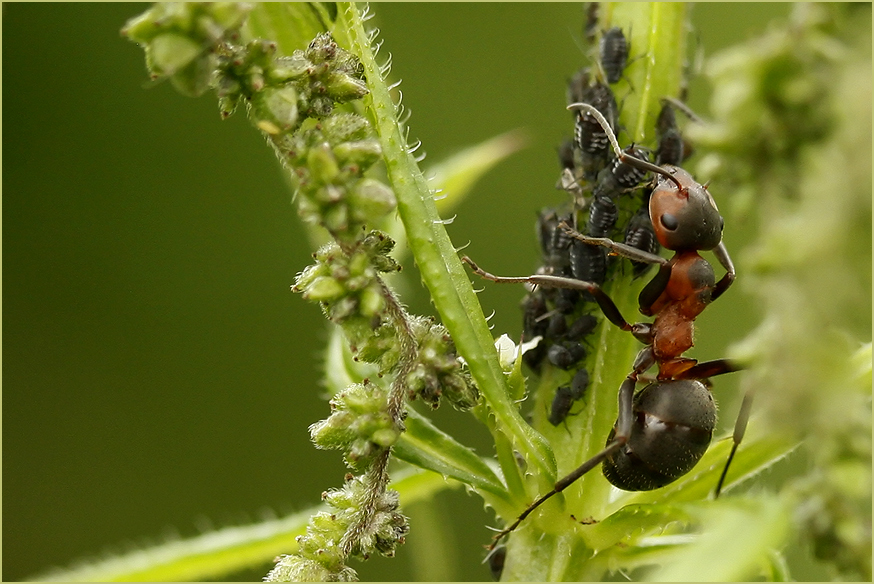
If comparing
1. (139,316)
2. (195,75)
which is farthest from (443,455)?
(139,316)

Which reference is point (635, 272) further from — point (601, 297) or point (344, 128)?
point (344, 128)

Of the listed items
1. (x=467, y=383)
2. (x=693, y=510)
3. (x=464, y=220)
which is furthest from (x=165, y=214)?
(x=693, y=510)

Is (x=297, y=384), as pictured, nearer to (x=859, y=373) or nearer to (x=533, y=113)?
(x=533, y=113)

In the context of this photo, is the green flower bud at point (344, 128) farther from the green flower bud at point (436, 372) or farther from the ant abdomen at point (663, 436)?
the ant abdomen at point (663, 436)

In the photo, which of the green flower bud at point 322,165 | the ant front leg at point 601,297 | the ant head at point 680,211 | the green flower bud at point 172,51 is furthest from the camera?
the ant head at point 680,211

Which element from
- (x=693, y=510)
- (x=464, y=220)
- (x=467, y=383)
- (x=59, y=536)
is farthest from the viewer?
(x=464, y=220)

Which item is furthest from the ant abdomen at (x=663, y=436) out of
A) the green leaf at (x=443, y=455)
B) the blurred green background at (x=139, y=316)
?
the blurred green background at (x=139, y=316)

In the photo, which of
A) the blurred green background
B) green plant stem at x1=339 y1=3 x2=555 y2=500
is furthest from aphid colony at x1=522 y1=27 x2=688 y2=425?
the blurred green background
